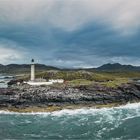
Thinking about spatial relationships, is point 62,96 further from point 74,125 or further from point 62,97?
point 74,125

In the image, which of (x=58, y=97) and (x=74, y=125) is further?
(x=58, y=97)

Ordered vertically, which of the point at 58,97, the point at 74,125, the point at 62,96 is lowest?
the point at 74,125

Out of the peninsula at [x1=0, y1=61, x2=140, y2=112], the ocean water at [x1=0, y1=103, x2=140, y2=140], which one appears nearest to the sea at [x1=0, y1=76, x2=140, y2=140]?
the ocean water at [x1=0, y1=103, x2=140, y2=140]

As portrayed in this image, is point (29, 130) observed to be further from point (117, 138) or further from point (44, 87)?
point (44, 87)

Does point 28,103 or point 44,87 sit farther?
point 44,87

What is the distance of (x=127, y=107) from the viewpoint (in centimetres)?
8500

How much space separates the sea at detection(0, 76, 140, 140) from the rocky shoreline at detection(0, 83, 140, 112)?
3.83 m

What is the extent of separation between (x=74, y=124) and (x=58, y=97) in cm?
2329

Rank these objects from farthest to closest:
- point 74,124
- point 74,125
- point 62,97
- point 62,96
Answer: point 62,96 < point 62,97 < point 74,124 < point 74,125

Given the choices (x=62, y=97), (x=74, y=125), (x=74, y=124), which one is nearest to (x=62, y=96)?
(x=62, y=97)

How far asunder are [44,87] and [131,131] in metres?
41.9

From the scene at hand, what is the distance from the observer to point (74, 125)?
61531 millimetres

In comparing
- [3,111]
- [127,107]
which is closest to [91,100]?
[127,107]

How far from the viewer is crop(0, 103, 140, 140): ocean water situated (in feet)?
171
